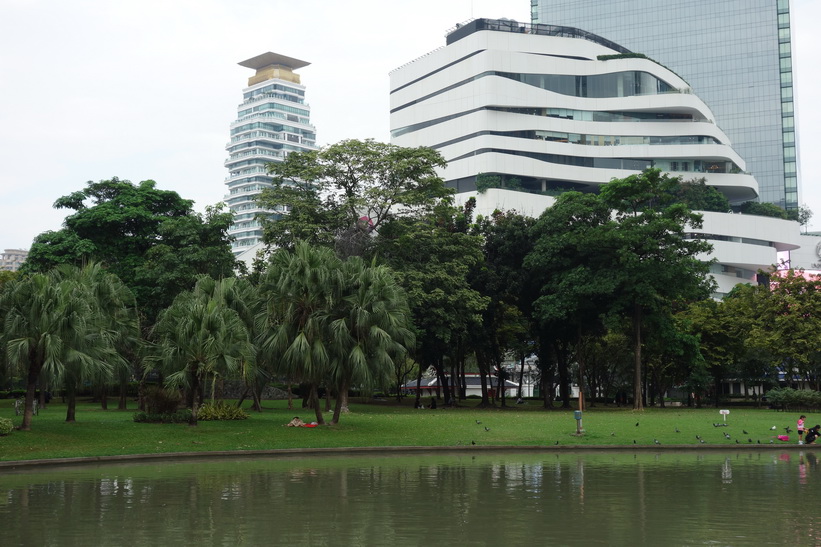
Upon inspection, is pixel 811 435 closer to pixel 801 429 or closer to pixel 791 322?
pixel 801 429

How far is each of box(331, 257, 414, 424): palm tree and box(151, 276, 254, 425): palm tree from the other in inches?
188

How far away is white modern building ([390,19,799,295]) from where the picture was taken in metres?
129

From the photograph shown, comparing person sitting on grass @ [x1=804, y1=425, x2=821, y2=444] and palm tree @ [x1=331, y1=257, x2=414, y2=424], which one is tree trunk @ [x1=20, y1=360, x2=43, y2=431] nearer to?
palm tree @ [x1=331, y1=257, x2=414, y2=424]

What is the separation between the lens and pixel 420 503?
1853 cm

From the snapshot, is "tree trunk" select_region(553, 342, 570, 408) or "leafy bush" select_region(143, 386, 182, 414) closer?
"leafy bush" select_region(143, 386, 182, 414)

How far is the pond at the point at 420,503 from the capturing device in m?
14.7

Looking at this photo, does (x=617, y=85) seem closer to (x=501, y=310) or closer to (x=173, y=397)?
(x=501, y=310)

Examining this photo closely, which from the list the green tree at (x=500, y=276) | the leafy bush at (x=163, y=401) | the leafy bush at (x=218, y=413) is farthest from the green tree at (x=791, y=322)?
the leafy bush at (x=163, y=401)

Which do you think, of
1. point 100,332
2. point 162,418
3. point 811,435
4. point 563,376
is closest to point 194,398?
point 162,418

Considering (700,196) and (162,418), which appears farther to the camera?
(700,196)

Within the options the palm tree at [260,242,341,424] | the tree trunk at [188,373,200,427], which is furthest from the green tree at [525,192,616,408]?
the tree trunk at [188,373,200,427]

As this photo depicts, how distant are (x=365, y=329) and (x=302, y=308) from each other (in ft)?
10.3

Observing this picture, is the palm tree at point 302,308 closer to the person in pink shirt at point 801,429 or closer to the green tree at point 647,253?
the person in pink shirt at point 801,429

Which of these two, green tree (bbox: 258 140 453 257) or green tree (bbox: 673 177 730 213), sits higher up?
green tree (bbox: 673 177 730 213)
